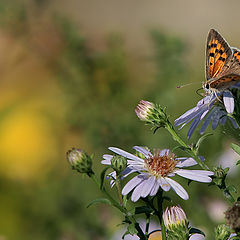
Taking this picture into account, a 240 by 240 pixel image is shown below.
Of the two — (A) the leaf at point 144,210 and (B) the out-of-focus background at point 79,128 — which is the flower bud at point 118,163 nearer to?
(A) the leaf at point 144,210

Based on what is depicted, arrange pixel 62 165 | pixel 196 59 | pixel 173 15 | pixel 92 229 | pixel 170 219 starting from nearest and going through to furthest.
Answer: pixel 170 219 < pixel 92 229 < pixel 62 165 < pixel 196 59 < pixel 173 15

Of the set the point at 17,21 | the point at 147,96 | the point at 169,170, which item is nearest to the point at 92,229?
the point at 147,96

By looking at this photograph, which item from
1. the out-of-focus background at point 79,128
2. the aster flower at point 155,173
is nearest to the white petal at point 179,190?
the aster flower at point 155,173

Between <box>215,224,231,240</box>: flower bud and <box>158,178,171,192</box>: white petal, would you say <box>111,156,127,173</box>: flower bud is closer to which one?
<box>158,178,171,192</box>: white petal

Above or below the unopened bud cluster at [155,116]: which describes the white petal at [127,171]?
below

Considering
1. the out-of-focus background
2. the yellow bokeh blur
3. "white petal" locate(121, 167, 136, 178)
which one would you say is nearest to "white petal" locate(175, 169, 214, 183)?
"white petal" locate(121, 167, 136, 178)

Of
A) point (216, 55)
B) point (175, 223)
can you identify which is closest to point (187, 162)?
point (175, 223)

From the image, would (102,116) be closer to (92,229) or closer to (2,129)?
(92,229)
